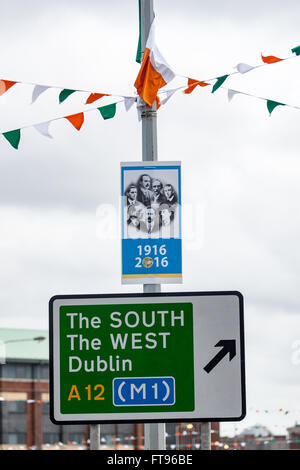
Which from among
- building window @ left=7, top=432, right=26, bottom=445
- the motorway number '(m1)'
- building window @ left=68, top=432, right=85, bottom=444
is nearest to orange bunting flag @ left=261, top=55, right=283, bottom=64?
the motorway number '(m1)'

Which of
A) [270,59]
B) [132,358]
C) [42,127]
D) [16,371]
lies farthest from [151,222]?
[16,371]

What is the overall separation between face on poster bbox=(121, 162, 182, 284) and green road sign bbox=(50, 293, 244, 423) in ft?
6.45

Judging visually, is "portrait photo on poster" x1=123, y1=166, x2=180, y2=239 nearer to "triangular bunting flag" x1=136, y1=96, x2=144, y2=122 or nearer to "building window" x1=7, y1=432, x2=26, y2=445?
"triangular bunting flag" x1=136, y1=96, x2=144, y2=122

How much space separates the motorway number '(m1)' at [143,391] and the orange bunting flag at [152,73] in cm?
321

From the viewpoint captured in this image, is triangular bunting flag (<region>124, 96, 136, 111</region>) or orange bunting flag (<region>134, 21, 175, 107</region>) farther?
triangular bunting flag (<region>124, 96, 136, 111</region>)

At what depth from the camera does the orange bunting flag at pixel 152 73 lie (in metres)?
7.89

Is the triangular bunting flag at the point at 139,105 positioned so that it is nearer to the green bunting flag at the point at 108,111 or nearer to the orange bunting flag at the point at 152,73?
the orange bunting flag at the point at 152,73

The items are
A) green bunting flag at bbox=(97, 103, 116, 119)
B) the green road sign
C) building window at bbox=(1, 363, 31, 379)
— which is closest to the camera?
the green road sign

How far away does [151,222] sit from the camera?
23.9 feet

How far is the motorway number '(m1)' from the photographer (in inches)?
203

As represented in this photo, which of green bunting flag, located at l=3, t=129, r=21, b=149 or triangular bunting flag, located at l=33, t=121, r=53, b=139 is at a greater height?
triangular bunting flag, located at l=33, t=121, r=53, b=139

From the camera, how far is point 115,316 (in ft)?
17.2

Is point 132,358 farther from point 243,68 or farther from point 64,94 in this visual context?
point 64,94
